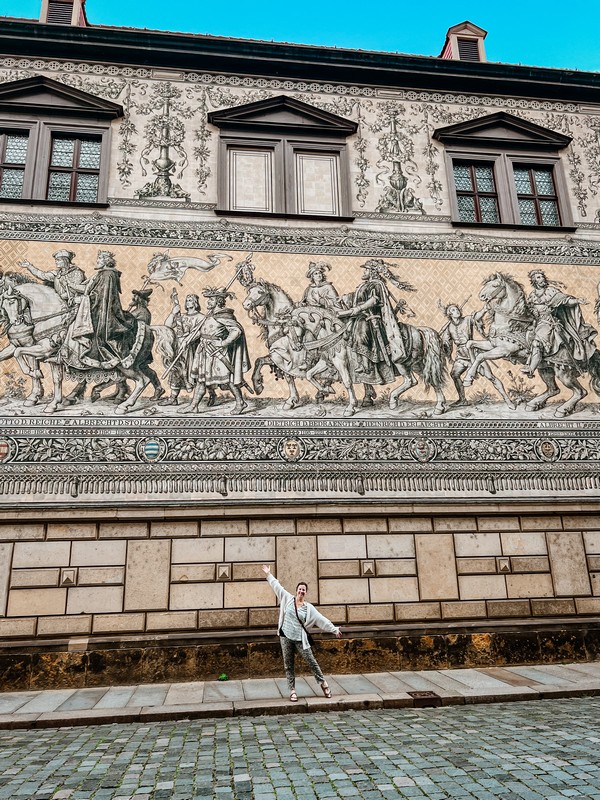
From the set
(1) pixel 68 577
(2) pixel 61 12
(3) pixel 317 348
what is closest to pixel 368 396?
(3) pixel 317 348

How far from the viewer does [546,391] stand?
10375 millimetres

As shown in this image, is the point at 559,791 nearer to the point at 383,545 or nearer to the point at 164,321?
the point at 383,545

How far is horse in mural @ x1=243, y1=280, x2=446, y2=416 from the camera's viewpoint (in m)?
9.95

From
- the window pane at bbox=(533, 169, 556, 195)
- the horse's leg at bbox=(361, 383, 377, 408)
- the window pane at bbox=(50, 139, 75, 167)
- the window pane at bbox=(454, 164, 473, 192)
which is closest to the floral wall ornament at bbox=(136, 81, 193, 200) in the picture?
the window pane at bbox=(50, 139, 75, 167)

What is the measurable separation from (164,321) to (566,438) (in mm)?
6729

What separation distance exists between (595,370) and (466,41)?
7.67 meters

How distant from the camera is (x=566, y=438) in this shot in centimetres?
1006

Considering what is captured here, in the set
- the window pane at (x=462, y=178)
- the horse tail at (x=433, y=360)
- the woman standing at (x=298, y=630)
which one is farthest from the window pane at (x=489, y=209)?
the woman standing at (x=298, y=630)

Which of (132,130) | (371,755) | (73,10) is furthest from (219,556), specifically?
(73,10)

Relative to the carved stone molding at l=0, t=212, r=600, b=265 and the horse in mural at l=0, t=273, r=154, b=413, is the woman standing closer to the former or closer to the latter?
the horse in mural at l=0, t=273, r=154, b=413

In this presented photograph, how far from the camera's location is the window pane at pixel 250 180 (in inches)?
430

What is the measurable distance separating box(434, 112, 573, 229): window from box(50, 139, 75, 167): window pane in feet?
21.8

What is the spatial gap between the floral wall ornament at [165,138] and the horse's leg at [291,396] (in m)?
3.69

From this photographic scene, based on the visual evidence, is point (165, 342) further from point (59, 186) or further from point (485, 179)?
point (485, 179)
